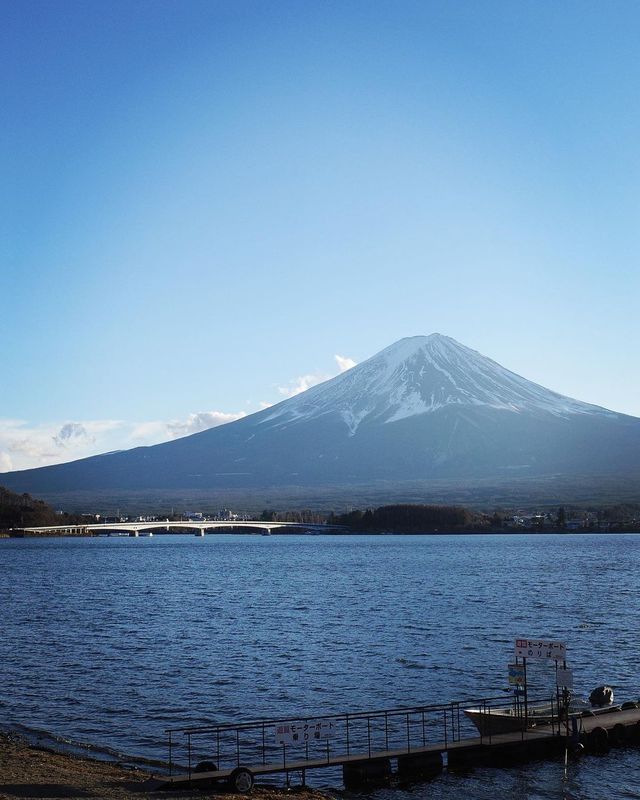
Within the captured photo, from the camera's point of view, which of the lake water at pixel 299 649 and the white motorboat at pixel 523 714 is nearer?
the white motorboat at pixel 523 714

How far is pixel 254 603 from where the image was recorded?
6278 cm

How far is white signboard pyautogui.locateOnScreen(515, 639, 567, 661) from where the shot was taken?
995 inches

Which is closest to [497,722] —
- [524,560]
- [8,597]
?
[8,597]

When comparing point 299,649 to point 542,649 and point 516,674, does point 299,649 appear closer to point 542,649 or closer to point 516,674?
point 516,674

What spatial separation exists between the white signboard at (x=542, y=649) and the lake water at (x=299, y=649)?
2641 mm

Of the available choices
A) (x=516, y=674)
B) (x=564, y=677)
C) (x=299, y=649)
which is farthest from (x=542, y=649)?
(x=299, y=649)

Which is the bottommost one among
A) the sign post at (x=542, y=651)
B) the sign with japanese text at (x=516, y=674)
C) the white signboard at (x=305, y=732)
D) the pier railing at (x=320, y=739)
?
the pier railing at (x=320, y=739)

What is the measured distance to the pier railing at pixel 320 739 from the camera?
73.8ft

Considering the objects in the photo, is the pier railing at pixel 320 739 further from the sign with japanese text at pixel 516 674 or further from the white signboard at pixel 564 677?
the white signboard at pixel 564 677

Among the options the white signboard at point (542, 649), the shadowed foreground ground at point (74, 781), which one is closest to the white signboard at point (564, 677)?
the white signboard at point (542, 649)

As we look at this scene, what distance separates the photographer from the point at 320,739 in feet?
72.3

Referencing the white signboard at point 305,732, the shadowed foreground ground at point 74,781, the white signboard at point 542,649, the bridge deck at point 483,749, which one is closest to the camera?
the shadowed foreground ground at point 74,781

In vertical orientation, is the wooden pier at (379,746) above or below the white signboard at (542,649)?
below

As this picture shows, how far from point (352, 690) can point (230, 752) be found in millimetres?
8069
